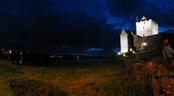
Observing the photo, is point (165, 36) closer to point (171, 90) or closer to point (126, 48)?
point (126, 48)

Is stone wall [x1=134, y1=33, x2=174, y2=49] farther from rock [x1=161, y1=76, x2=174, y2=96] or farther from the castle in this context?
rock [x1=161, y1=76, x2=174, y2=96]

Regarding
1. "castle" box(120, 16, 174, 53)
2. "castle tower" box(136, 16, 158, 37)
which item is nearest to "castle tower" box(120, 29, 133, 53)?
"castle" box(120, 16, 174, 53)

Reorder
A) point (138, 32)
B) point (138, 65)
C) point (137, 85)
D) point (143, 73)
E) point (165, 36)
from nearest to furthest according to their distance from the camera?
1. point (137, 85)
2. point (143, 73)
3. point (138, 65)
4. point (165, 36)
5. point (138, 32)

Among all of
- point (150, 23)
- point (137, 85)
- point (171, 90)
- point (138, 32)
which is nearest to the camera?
point (171, 90)

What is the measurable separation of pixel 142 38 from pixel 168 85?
43680 millimetres

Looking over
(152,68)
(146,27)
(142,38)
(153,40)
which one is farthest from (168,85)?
(146,27)

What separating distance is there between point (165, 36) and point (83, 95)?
40.3m

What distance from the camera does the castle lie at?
35412mm

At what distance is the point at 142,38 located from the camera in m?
40.9

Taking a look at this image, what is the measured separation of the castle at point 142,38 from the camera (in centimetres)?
3541

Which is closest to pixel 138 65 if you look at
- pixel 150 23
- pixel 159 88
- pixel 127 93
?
pixel 127 93

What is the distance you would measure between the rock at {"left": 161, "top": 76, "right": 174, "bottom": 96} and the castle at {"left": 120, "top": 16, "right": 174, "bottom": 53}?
120 feet

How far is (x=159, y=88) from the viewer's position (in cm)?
293

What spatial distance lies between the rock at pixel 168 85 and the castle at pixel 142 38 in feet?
120
